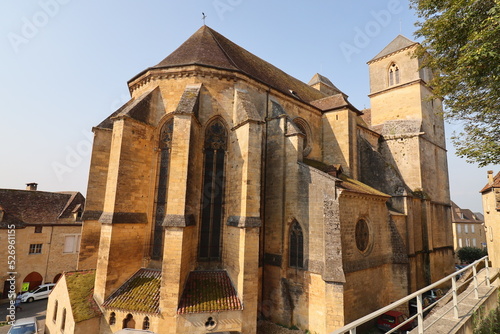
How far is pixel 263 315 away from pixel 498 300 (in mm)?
8502

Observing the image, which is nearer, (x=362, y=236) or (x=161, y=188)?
(x=161, y=188)

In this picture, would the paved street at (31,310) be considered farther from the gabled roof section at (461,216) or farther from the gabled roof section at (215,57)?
the gabled roof section at (461,216)

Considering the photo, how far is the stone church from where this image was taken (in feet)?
29.8

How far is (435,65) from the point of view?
847 centimetres

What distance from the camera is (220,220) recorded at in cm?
1095

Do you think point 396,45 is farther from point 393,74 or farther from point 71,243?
point 71,243

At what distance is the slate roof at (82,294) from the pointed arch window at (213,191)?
397 centimetres

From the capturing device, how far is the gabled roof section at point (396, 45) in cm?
2128

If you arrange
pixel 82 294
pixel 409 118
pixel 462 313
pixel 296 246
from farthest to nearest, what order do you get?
pixel 409 118
pixel 296 246
pixel 82 294
pixel 462 313

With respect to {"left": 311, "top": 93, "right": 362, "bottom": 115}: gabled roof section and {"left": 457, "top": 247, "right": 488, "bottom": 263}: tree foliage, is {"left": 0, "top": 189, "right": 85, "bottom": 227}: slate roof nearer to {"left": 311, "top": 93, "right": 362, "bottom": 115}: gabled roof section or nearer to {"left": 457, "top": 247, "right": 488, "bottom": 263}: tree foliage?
{"left": 311, "top": 93, "right": 362, "bottom": 115}: gabled roof section

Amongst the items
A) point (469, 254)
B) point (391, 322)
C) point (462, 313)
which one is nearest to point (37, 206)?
point (391, 322)

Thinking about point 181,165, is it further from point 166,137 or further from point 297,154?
point 297,154

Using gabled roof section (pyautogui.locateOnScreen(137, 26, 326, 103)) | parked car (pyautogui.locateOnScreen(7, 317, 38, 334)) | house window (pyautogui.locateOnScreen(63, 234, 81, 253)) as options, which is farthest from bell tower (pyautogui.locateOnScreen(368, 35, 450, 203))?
house window (pyautogui.locateOnScreen(63, 234, 81, 253))

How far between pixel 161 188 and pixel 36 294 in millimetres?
15971
